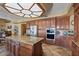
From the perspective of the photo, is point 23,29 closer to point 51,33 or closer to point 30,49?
point 30,49

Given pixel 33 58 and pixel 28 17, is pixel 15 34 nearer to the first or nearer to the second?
pixel 28 17

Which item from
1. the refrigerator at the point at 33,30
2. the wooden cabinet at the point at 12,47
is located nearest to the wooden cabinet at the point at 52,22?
the refrigerator at the point at 33,30

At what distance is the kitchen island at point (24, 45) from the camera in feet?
6.07

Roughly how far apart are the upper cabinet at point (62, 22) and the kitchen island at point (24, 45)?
0.41 meters

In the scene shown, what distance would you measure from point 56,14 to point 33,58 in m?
0.91

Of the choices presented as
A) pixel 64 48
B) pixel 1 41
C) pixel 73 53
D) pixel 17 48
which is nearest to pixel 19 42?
pixel 17 48

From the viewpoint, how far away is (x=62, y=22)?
1.90 metres

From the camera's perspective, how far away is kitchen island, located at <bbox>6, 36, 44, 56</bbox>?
1.85 m

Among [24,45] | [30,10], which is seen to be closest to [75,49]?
[24,45]

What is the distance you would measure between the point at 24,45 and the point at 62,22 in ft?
2.57

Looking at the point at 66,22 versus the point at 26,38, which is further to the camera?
the point at 26,38

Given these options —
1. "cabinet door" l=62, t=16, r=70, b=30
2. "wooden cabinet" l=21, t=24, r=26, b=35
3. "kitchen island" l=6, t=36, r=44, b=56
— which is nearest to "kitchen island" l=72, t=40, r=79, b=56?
"cabinet door" l=62, t=16, r=70, b=30

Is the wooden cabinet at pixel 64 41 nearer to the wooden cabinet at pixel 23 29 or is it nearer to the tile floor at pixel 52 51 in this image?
the tile floor at pixel 52 51

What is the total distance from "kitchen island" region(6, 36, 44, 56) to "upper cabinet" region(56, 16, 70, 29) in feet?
1.35
